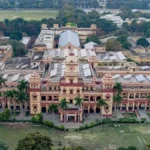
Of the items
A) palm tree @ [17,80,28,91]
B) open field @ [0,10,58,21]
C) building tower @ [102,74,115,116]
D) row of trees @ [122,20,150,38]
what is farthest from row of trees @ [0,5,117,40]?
building tower @ [102,74,115,116]

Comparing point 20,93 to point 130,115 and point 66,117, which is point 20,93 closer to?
point 66,117

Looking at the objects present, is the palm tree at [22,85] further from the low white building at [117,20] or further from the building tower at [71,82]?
the low white building at [117,20]

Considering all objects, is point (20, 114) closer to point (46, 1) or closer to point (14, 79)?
point (14, 79)

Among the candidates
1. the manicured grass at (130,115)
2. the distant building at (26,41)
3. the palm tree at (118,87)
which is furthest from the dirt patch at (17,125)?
the distant building at (26,41)

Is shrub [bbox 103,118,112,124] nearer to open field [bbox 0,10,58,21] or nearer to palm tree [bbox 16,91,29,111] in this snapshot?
palm tree [bbox 16,91,29,111]

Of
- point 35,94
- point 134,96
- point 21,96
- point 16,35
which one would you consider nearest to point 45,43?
point 16,35
